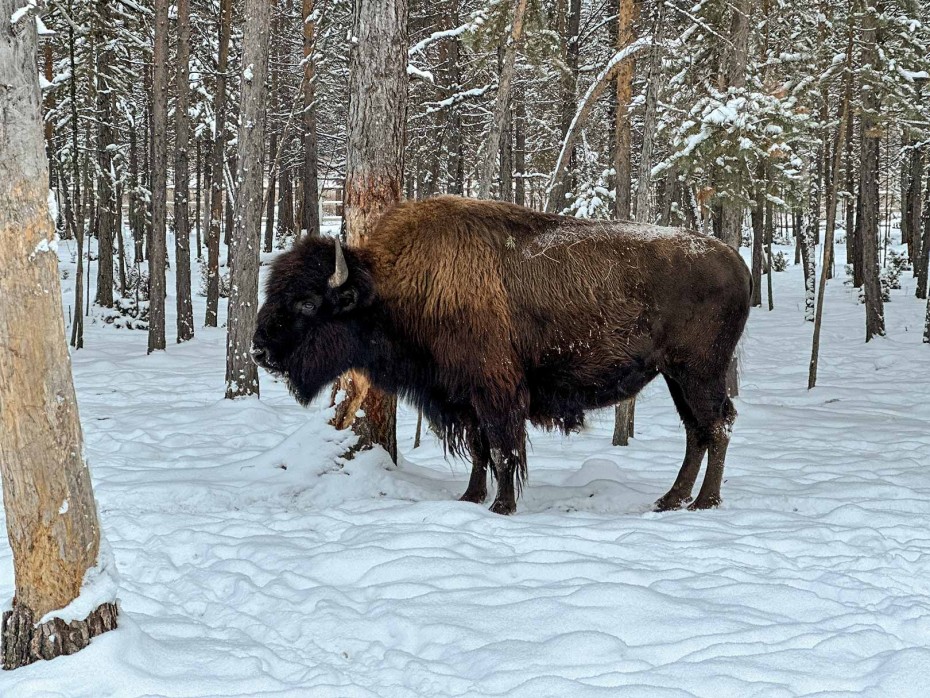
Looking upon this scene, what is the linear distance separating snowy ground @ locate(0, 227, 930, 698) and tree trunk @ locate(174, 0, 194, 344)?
9889mm

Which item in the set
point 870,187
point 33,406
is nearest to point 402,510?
point 33,406

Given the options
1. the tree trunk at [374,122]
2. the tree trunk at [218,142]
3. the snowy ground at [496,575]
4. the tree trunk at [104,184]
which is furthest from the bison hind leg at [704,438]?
the tree trunk at [104,184]

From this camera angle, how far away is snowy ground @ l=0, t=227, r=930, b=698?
10.5 feet

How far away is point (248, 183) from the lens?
10.3 m

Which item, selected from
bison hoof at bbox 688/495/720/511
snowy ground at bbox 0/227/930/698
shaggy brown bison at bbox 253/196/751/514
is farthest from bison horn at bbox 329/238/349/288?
bison hoof at bbox 688/495/720/511

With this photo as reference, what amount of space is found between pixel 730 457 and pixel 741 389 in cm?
703

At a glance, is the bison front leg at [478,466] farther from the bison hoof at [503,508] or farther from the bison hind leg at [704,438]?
the bison hind leg at [704,438]

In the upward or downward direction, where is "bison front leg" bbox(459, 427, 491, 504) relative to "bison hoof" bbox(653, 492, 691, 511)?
upward

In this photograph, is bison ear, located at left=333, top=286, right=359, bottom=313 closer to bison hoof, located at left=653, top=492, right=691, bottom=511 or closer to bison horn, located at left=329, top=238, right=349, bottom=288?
bison horn, located at left=329, top=238, right=349, bottom=288

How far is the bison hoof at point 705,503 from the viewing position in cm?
613

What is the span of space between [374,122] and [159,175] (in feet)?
35.7

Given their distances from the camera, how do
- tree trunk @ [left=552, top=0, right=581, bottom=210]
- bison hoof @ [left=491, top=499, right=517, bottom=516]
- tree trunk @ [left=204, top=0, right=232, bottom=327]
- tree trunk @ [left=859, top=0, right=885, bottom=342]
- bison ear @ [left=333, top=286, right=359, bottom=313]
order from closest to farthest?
bison hoof @ [left=491, top=499, right=517, bottom=516] < bison ear @ [left=333, top=286, right=359, bottom=313] < tree trunk @ [left=552, top=0, right=581, bottom=210] < tree trunk @ [left=859, top=0, right=885, bottom=342] < tree trunk @ [left=204, top=0, right=232, bottom=327]

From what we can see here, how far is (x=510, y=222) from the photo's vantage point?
6.27 metres

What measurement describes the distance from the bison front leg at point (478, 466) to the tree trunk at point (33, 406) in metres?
3.32
